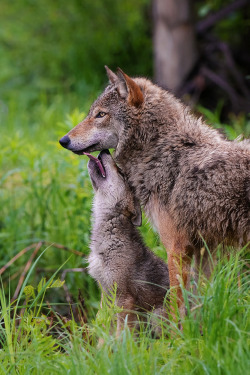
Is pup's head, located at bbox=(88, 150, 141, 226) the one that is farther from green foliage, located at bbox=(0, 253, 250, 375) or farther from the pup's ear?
green foliage, located at bbox=(0, 253, 250, 375)

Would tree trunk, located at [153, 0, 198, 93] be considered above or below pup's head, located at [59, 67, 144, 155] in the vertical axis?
above

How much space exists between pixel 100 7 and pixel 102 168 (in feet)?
26.2

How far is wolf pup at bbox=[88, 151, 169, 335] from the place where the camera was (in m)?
4.72

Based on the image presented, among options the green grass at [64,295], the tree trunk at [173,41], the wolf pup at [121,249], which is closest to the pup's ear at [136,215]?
the wolf pup at [121,249]

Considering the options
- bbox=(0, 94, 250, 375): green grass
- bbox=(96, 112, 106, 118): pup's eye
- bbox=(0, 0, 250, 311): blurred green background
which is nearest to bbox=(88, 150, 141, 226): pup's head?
bbox=(96, 112, 106, 118): pup's eye

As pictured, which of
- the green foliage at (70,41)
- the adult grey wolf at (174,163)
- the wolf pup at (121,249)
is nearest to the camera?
the adult grey wolf at (174,163)

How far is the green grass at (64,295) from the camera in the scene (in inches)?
139

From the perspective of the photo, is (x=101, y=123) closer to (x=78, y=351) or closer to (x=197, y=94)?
(x=78, y=351)

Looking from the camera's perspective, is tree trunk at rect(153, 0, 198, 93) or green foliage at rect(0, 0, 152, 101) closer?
tree trunk at rect(153, 0, 198, 93)

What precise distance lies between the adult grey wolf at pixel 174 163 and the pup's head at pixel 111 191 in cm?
7

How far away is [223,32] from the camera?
38.1 feet

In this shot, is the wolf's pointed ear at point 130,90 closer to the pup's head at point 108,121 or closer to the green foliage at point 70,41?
the pup's head at point 108,121

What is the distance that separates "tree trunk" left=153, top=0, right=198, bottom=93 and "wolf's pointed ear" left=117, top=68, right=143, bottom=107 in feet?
17.8

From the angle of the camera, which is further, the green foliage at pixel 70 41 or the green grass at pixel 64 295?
the green foliage at pixel 70 41
